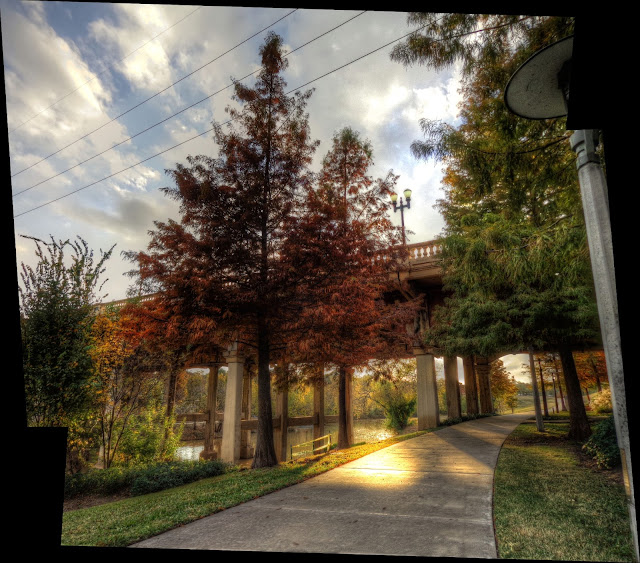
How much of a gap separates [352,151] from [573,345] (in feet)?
28.7

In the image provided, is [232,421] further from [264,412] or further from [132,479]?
[132,479]

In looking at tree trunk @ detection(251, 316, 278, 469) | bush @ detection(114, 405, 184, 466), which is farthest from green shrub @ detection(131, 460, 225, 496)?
tree trunk @ detection(251, 316, 278, 469)

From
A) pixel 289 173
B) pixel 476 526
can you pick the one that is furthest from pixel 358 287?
pixel 476 526

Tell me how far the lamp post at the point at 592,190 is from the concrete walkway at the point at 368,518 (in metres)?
1.74

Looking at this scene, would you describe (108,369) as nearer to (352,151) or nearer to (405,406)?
(352,151)

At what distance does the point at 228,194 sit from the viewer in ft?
30.2

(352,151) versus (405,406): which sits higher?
(352,151)

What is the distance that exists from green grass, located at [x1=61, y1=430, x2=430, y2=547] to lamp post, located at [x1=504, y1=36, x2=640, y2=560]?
4.65 m

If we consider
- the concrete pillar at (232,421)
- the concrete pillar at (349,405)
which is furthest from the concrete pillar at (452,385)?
the concrete pillar at (232,421)

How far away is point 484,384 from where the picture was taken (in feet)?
86.4

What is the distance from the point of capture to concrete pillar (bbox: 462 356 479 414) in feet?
74.2

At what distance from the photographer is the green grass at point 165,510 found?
4.64m

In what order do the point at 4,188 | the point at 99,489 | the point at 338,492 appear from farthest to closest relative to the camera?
the point at 99,489
the point at 338,492
the point at 4,188

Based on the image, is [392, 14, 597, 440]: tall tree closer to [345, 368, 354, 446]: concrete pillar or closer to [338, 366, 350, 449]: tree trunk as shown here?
[338, 366, 350, 449]: tree trunk
